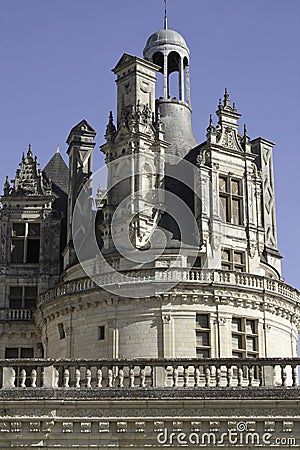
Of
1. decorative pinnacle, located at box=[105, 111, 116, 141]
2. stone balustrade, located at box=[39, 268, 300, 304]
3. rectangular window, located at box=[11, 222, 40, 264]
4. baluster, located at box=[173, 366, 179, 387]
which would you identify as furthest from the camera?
rectangular window, located at box=[11, 222, 40, 264]

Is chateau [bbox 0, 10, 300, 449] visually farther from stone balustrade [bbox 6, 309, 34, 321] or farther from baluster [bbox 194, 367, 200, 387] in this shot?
baluster [bbox 194, 367, 200, 387]

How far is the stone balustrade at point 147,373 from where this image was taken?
16.2 metres

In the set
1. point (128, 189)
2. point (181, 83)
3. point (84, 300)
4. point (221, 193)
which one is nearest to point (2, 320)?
point (84, 300)

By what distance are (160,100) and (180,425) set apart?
20.5m

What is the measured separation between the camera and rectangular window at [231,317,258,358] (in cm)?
2805

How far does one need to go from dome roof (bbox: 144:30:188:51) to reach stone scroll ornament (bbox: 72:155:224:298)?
612 centimetres

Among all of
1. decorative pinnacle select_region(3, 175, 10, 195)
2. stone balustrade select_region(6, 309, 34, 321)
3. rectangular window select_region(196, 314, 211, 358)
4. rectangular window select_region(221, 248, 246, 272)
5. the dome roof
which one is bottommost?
rectangular window select_region(196, 314, 211, 358)

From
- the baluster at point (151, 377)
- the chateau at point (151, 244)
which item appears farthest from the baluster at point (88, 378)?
the chateau at point (151, 244)

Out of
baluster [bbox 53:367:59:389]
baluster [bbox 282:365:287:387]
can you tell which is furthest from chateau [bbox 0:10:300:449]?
baluster [bbox 53:367:59:389]

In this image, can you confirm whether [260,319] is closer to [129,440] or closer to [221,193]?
[221,193]

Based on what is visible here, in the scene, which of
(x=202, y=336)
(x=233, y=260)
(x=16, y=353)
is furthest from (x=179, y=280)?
(x=16, y=353)

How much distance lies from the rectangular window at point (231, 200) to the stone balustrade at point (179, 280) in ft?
8.94

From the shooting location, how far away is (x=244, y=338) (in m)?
28.2

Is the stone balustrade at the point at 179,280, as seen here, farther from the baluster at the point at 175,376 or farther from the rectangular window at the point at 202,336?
the baluster at the point at 175,376
